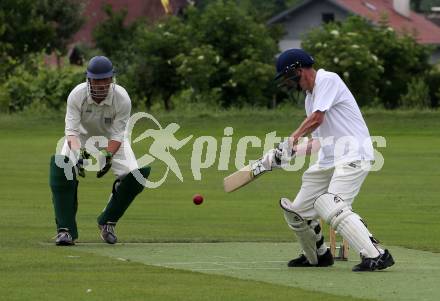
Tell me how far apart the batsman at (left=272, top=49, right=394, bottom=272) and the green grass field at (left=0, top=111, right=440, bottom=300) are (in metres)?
0.42

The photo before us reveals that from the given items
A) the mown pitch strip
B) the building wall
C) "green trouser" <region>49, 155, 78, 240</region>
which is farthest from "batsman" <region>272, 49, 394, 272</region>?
the building wall

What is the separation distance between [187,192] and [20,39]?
1407 inches

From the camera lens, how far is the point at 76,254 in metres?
13.8

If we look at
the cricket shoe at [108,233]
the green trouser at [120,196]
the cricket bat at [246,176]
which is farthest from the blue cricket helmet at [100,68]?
the cricket bat at [246,176]

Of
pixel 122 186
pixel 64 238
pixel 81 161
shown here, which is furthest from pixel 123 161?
pixel 64 238

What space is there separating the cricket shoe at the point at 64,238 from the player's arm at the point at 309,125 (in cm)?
339

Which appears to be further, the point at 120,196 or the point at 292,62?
the point at 120,196

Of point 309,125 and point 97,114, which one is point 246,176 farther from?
point 97,114

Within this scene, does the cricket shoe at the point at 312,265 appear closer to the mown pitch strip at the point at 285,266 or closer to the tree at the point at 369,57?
the mown pitch strip at the point at 285,266

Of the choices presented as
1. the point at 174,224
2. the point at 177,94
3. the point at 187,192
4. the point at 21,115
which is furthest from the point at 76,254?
the point at 177,94

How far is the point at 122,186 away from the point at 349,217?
3859 millimetres

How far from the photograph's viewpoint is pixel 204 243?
1561 centimetres

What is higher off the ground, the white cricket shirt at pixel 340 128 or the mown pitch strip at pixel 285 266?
the white cricket shirt at pixel 340 128

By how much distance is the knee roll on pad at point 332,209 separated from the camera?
12.4m
